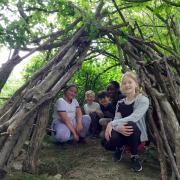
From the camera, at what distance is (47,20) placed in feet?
19.3

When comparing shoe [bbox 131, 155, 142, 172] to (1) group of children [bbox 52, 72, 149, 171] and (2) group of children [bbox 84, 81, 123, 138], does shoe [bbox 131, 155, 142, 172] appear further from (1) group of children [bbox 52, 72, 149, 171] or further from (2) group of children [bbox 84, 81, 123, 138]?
(2) group of children [bbox 84, 81, 123, 138]

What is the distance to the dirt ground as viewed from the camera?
4.45 metres

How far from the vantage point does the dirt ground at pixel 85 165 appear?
445cm

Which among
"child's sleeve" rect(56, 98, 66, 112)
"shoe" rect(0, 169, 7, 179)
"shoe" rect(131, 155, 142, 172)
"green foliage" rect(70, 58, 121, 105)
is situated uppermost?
"green foliage" rect(70, 58, 121, 105)

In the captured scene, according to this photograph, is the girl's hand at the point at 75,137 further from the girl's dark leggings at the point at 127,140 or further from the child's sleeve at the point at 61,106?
the girl's dark leggings at the point at 127,140

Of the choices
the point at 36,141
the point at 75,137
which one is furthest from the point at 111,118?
the point at 36,141

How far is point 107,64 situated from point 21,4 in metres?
3.80

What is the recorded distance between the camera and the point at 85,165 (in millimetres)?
4926

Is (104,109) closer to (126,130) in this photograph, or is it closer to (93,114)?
(93,114)

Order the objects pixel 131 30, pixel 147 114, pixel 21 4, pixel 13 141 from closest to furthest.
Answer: pixel 13 141 → pixel 147 114 → pixel 21 4 → pixel 131 30

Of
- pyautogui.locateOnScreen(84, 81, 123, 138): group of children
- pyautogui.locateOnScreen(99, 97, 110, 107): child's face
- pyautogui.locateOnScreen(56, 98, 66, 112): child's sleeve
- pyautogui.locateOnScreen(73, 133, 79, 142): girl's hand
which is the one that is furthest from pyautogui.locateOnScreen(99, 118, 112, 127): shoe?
pyautogui.locateOnScreen(56, 98, 66, 112): child's sleeve

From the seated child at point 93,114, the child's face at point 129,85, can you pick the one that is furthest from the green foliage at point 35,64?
the child's face at point 129,85

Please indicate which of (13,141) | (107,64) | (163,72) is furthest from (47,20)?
(107,64)

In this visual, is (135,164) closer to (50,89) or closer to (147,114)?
(147,114)
